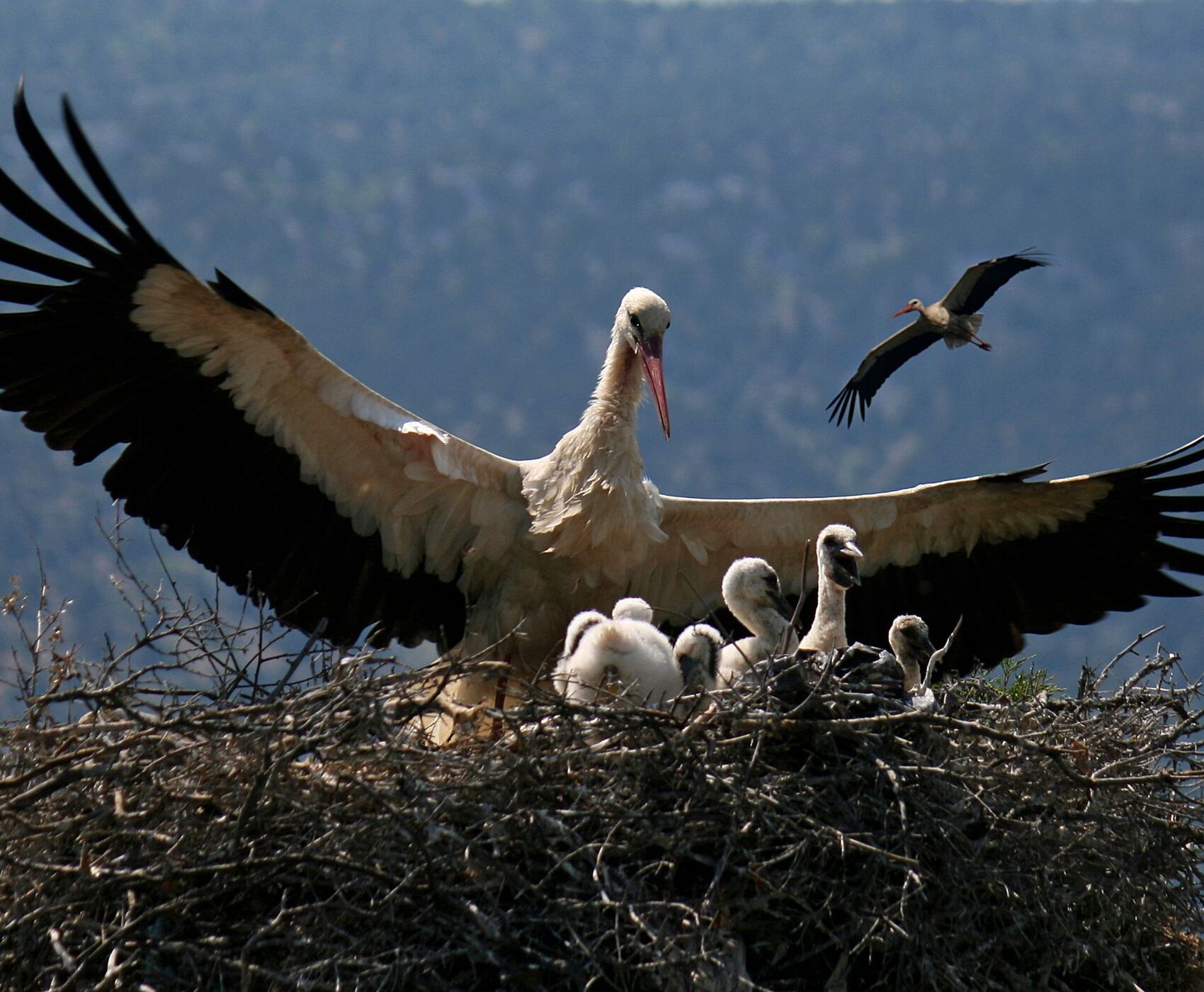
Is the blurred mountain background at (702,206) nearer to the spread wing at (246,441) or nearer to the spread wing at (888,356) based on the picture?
the spread wing at (888,356)

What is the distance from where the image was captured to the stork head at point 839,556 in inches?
219

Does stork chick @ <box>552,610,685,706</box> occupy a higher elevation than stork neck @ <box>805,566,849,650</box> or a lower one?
lower

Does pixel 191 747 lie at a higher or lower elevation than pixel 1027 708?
lower

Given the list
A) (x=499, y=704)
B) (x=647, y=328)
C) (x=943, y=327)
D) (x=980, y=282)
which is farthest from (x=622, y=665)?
(x=980, y=282)

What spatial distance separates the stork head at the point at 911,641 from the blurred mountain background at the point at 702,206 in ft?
241

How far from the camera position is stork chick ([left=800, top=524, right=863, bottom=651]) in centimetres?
555

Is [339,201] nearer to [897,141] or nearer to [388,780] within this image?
[897,141]

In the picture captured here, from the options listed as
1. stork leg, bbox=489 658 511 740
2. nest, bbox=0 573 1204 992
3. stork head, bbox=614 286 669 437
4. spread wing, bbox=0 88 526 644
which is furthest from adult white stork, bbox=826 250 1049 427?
nest, bbox=0 573 1204 992

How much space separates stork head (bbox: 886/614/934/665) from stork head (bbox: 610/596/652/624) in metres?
0.82

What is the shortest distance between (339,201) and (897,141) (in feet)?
182

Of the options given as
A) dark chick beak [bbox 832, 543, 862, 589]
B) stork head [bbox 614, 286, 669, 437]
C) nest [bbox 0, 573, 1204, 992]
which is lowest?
nest [bbox 0, 573, 1204, 992]

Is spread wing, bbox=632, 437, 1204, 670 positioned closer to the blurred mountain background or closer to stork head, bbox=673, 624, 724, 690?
stork head, bbox=673, 624, 724, 690

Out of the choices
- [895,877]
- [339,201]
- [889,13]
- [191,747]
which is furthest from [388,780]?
[889,13]

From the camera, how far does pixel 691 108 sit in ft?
617
